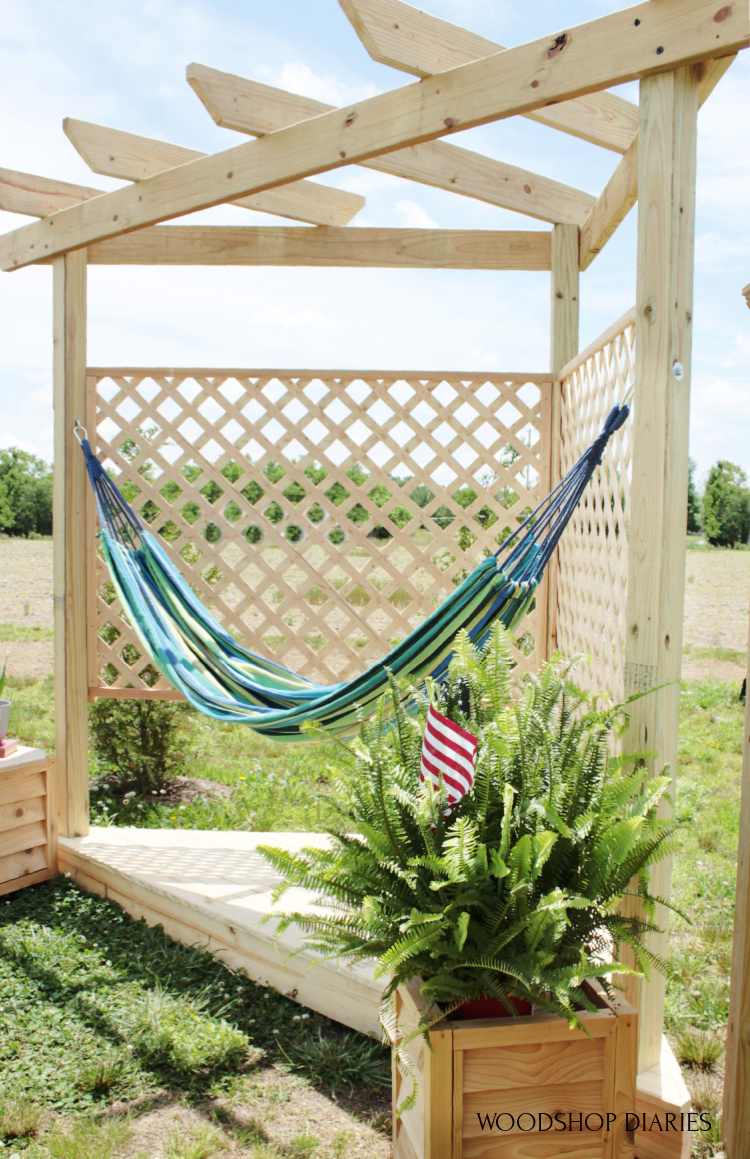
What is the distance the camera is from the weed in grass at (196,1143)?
1.34 meters

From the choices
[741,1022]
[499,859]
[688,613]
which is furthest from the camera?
[688,613]

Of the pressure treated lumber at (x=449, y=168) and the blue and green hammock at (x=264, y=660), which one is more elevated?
the pressure treated lumber at (x=449, y=168)

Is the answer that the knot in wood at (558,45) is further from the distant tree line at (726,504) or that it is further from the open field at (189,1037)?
the distant tree line at (726,504)

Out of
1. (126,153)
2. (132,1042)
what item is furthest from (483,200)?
(132,1042)

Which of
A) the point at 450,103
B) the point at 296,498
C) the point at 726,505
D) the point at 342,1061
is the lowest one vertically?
the point at 342,1061

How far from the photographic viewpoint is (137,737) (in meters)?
3.33

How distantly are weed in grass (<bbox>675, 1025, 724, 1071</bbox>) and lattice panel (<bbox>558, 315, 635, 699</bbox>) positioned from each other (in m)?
0.74

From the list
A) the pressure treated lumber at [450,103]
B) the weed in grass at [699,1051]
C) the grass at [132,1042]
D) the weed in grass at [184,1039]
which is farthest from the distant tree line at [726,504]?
the weed in grass at [184,1039]

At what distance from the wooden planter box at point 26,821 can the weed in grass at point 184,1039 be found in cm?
83

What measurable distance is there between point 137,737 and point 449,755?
2.54m

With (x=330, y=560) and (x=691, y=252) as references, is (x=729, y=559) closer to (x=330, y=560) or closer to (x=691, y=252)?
(x=330, y=560)

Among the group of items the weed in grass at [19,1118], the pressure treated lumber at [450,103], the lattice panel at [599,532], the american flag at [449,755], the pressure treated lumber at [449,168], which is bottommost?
the weed in grass at [19,1118]

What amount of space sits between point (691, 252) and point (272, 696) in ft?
4.68

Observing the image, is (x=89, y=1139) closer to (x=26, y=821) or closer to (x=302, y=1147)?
(x=302, y=1147)
